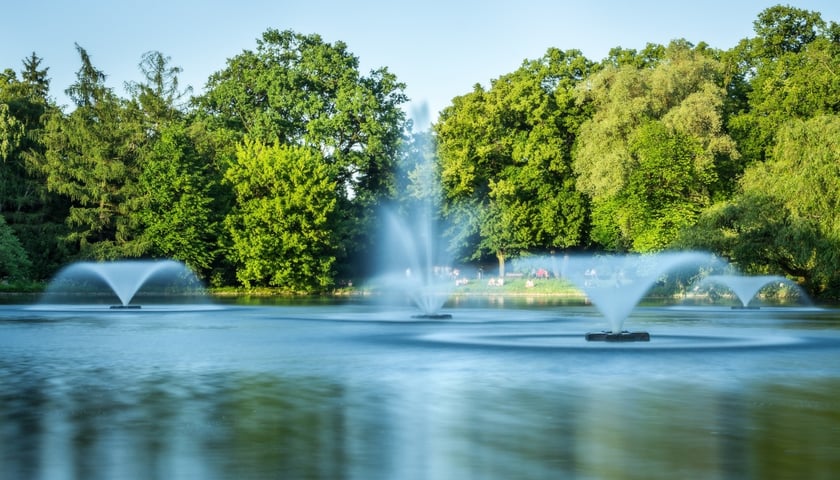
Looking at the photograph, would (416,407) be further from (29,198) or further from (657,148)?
(29,198)

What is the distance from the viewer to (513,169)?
268ft

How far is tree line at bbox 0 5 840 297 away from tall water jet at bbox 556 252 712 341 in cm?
153

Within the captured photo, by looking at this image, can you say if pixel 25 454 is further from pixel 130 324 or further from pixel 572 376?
pixel 130 324

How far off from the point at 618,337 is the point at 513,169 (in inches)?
2212

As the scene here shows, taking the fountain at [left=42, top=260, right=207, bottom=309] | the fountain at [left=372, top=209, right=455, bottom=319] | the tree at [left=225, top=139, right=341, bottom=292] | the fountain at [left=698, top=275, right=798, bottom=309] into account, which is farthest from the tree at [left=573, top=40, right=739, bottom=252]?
the fountain at [left=42, top=260, right=207, bottom=309]

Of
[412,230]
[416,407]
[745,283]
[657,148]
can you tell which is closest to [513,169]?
[412,230]

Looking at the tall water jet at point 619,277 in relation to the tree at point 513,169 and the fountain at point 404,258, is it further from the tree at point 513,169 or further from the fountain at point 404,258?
the fountain at point 404,258

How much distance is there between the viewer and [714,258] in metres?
56.5

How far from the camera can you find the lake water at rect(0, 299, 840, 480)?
31.4 feet

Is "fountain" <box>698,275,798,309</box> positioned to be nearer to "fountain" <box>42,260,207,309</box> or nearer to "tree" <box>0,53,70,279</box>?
"fountain" <box>42,260,207,309</box>

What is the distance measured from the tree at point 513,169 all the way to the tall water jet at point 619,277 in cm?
284

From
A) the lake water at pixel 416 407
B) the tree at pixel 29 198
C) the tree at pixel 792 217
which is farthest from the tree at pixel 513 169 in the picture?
the lake water at pixel 416 407

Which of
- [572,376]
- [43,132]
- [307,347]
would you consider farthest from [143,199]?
[572,376]

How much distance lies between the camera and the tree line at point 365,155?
71562mm
